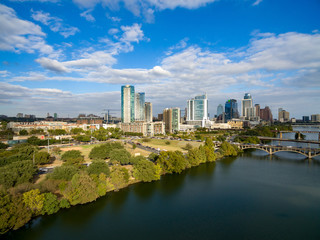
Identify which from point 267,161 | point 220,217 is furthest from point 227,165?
point 220,217

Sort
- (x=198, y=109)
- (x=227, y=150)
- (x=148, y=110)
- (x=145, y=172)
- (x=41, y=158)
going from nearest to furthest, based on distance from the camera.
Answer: (x=145, y=172), (x=41, y=158), (x=227, y=150), (x=198, y=109), (x=148, y=110)

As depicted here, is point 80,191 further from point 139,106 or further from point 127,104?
point 139,106

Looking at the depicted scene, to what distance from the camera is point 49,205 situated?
67.3ft

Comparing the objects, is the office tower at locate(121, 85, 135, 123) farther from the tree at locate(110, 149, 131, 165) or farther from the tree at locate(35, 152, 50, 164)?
the tree at locate(110, 149, 131, 165)

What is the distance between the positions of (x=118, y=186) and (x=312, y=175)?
115 ft

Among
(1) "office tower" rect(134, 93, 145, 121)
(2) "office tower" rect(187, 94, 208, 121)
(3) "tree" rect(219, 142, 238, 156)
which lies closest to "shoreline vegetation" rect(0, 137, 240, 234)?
(3) "tree" rect(219, 142, 238, 156)

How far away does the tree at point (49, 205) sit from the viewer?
20.4 metres

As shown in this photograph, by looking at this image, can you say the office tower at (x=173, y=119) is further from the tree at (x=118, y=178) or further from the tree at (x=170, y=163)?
the tree at (x=118, y=178)

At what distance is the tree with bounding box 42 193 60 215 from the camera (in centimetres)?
2039

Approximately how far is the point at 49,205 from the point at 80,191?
10.7 feet

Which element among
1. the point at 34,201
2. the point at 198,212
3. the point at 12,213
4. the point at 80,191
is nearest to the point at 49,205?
the point at 34,201

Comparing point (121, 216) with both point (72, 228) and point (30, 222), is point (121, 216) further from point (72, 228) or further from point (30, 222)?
point (30, 222)

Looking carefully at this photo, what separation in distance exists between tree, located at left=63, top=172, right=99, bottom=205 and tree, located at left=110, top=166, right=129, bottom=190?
429 cm

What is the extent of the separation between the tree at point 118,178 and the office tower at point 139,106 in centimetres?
14452
